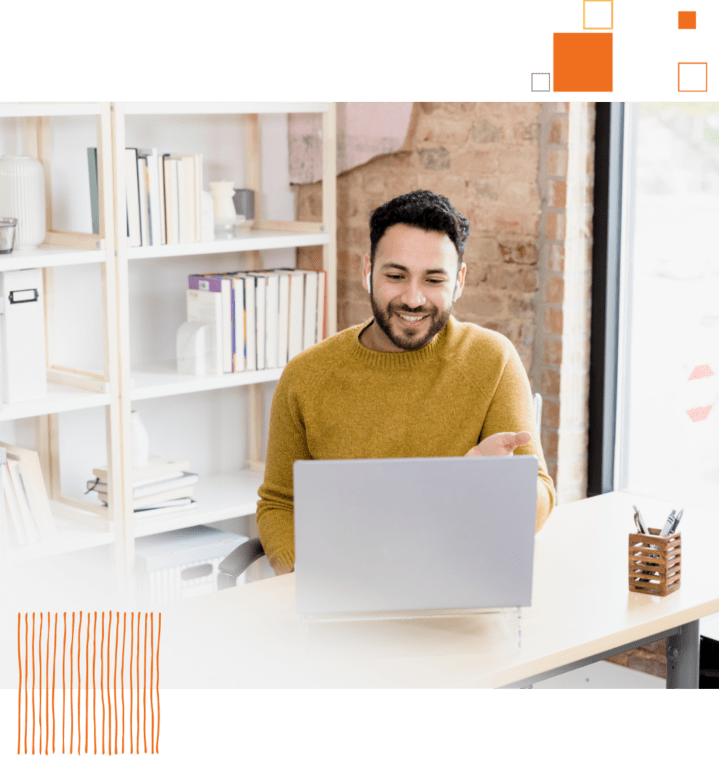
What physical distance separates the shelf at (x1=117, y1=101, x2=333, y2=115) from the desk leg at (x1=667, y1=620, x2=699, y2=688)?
191 centimetres

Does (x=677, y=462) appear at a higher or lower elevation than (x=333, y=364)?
lower

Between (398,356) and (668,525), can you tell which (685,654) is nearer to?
(668,525)

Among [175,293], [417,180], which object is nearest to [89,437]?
[175,293]

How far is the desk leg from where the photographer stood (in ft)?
6.44

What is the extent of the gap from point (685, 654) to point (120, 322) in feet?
5.65

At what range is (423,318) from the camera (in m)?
2.17

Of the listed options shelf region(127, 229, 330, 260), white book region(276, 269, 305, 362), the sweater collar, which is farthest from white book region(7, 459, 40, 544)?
the sweater collar
